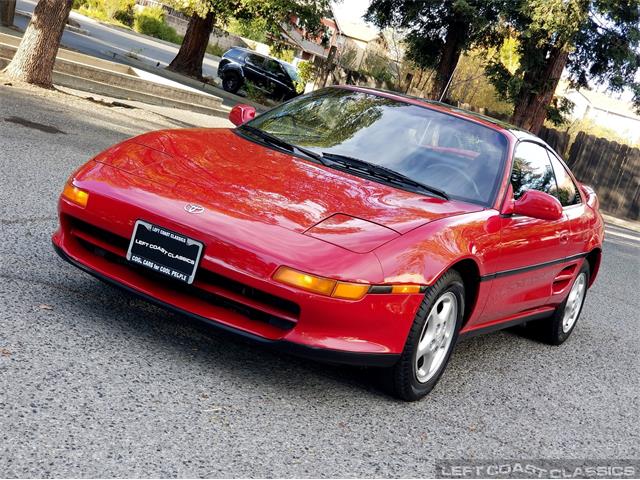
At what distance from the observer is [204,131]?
18.8 ft

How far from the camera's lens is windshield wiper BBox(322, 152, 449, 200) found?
5.27 meters

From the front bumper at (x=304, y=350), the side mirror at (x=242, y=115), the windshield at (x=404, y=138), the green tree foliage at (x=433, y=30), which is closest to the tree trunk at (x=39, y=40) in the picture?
the side mirror at (x=242, y=115)

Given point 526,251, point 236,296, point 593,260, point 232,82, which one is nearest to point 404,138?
point 526,251

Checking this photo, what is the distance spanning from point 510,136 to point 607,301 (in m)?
4.69

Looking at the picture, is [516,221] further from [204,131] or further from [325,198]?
[204,131]

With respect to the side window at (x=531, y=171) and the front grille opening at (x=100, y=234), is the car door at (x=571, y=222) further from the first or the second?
the front grille opening at (x=100, y=234)

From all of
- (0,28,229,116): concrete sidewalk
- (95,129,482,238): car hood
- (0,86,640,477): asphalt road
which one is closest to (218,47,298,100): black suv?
(0,28,229,116): concrete sidewalk

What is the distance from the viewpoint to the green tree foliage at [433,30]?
24.9 metres

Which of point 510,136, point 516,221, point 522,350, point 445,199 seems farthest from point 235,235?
point 522,350

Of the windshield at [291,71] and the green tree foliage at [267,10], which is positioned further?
the windshield at [291,71]

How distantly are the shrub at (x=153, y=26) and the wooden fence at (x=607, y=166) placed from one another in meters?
33.3

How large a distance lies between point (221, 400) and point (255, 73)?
2843cm

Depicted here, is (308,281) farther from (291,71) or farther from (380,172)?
(291,71)

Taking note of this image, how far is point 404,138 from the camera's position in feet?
18.5
